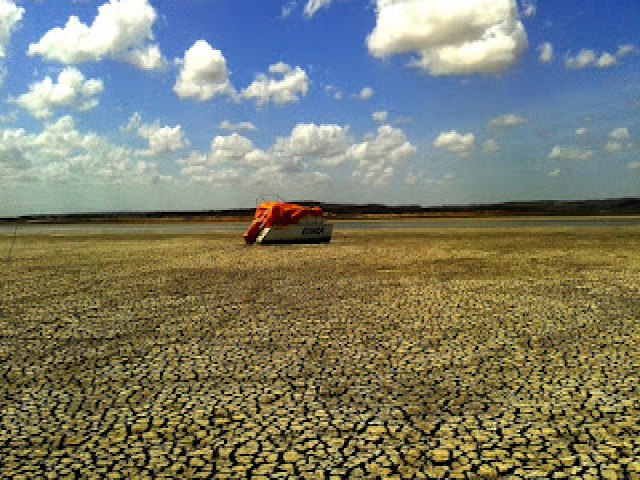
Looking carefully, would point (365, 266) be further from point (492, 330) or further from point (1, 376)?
point (1, 376)

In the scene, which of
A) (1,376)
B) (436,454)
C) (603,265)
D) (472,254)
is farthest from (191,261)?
(436,454)

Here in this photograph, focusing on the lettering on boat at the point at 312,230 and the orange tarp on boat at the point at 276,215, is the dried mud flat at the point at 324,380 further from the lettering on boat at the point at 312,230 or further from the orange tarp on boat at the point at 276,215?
the lettering on boat at the point at 312,230

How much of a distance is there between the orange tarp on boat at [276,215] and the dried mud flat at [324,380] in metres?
13.6

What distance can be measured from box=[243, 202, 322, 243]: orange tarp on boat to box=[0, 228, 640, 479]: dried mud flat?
1355 cm

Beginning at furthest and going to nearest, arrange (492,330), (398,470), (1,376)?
(492,330), (1,376), (398,470)

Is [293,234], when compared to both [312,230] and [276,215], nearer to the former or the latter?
[312,230]

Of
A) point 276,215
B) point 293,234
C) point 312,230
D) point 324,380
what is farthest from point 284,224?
point 324,380

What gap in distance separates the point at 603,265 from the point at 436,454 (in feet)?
51.7

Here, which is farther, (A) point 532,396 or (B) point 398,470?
(A) point 532,396

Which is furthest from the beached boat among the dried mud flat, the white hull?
the dried mud flat

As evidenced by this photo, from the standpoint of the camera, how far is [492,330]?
8750mm

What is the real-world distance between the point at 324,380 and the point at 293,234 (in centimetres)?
2175

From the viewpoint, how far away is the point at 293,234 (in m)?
28.0

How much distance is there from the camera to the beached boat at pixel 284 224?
89.3 feet
